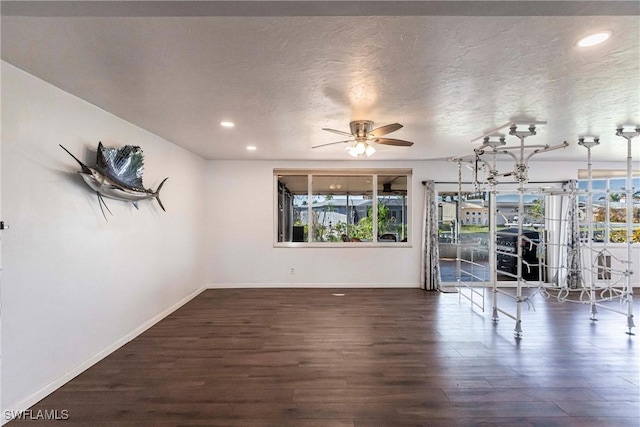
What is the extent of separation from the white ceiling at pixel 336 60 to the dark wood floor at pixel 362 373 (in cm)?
223

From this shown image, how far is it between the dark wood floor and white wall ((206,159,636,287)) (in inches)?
62.1

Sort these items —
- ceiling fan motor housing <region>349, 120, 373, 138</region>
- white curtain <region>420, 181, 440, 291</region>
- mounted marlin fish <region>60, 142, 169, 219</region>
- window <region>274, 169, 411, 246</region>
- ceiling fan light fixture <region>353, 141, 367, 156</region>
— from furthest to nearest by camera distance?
window <region>274, 169, 411, 246</region> → white curtain <region>420, 181, 440, 291</region> → ceiling fan light fixture <region>353, 141, 367, 156</region> → ceiling fan motor housing <region>349, 120, 373, 138</region> → mounted marlin fish <region>60, 142, 169, 219</region>

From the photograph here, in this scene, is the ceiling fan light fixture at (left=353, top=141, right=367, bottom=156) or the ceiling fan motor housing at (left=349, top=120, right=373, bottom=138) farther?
the ceiling fan light fixture at (left=353, top=141, right=367, bottom=156)

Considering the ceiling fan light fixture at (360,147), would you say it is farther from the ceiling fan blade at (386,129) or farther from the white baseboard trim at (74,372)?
the white baseboard trim at (74,372)

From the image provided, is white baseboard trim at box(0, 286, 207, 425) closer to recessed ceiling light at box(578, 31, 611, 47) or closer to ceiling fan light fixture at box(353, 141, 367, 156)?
ceiling fan light fixture at box(353, 141, 367, 156)

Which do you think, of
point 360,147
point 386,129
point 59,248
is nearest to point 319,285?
point 360,147

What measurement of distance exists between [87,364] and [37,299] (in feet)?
2.87

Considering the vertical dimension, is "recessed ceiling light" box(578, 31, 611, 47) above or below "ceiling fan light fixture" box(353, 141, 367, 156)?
above

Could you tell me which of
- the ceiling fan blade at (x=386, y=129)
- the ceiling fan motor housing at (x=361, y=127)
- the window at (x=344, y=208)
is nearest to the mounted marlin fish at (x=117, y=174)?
the ceiling fan motor housing at (x=361, y=127)

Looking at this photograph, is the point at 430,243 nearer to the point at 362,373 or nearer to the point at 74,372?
the point at 362,373

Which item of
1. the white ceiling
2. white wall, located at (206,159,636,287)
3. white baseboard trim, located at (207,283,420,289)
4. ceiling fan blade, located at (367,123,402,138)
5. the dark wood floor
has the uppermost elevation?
the white ceiling

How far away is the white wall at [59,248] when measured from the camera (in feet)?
6.95

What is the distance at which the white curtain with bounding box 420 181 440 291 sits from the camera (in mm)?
5766

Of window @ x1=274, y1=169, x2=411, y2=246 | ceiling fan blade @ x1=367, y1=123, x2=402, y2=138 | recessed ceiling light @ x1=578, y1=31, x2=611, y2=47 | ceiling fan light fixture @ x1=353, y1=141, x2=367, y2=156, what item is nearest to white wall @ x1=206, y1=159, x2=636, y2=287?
window @ x1=274, y1=169, x2=411, y2=246
